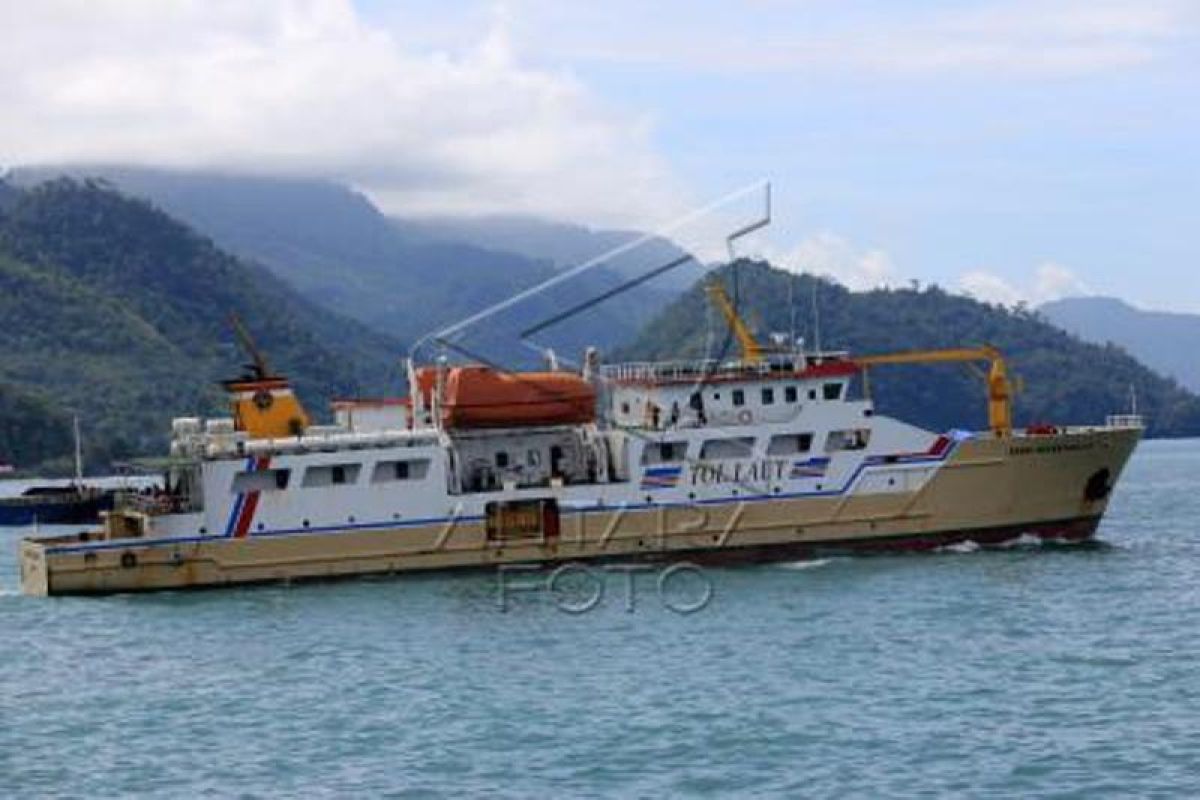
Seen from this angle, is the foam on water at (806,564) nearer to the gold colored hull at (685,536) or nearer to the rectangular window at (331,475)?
the gold colored hull at (685,536)

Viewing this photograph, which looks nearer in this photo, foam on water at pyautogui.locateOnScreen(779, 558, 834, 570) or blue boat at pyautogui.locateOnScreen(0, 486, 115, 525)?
foam on water at pyautogui.locateOnScreen(779, 558, 834, 570)

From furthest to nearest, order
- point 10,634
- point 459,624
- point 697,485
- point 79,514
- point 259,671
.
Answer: point 79,514
point 697,485
point 10,634
point 459,624
point 259,671

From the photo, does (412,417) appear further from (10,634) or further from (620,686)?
(620,686)

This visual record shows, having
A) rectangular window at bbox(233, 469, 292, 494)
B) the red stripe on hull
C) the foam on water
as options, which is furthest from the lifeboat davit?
the foam on water

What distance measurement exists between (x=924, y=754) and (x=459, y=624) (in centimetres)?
1389

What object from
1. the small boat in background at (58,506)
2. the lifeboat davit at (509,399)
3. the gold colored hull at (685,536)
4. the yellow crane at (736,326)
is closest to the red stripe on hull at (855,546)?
the gold colored hull at (685,536)

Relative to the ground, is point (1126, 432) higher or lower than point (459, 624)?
higher

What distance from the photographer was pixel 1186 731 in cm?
2545

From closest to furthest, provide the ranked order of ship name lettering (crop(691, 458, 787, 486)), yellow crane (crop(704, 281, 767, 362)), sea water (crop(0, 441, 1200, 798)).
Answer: sea water (crop(0, 441, 1200, 798)) < ship name lettering (crop(691, 458, 787, 486)) < yellow crane (crop(704, 281, 767, 362))

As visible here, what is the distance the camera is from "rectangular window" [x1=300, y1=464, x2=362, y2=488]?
4300 cm

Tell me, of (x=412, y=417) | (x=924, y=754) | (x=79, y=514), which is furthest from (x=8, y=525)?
(x=924, y=754)

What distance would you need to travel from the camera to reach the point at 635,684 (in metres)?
29.9

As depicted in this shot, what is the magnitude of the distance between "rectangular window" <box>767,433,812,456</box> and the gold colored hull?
117cm

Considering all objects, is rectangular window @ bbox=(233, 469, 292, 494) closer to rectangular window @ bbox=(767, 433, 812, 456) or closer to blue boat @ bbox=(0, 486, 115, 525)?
rectangular window @ bbox=(767, 433, 812, 456)
